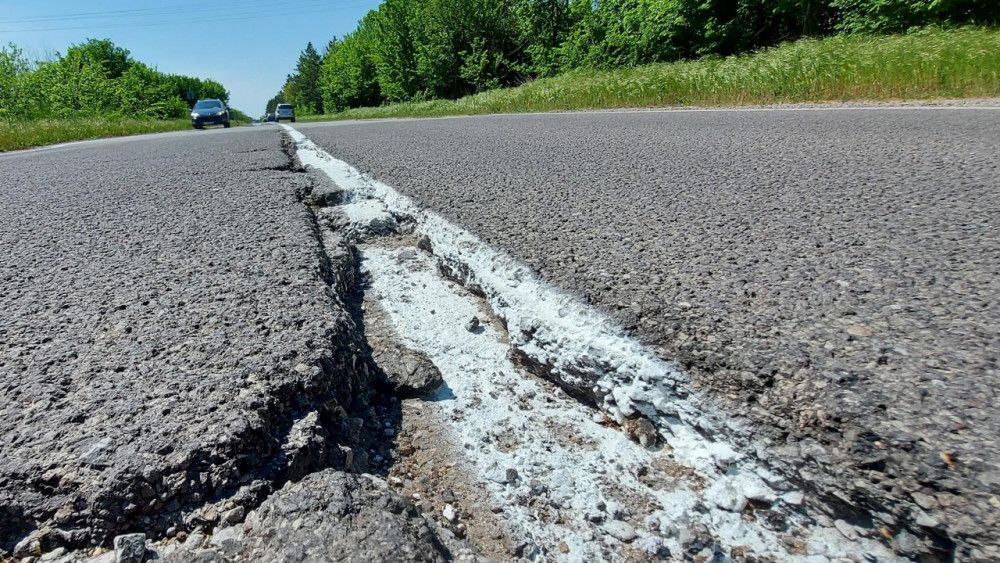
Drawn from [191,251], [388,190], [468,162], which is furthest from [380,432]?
[468,162]

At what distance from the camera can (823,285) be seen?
1.38 meters

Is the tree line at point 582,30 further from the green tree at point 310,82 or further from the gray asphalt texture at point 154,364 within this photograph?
the green tree at point 310,82

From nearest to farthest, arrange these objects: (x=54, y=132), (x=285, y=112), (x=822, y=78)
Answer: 1. (x=822, y=78)
2. (x=54, y=132)
3. (x=285, y=112)

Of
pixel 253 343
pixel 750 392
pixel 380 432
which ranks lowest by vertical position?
pixel 380 432

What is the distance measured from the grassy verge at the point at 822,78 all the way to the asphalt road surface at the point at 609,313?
17.0ft

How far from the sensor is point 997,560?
694mm

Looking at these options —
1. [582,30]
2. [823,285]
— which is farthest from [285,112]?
[823,285]

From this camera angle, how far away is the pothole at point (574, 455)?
0.92m

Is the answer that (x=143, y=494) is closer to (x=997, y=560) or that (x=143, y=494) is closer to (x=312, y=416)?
(x=312, y=416)

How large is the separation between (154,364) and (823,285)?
169cm

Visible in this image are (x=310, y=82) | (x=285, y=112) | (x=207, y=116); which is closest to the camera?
(x=207, y=116)

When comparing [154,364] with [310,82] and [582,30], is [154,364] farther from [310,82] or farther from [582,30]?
[310,82]

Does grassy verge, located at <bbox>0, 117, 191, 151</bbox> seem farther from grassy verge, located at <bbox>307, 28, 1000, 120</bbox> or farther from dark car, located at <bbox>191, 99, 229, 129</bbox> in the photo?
grassy verge, located at <bbox>307, 28, 1000, 120</bbox>

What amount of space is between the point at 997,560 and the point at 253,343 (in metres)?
1.44
